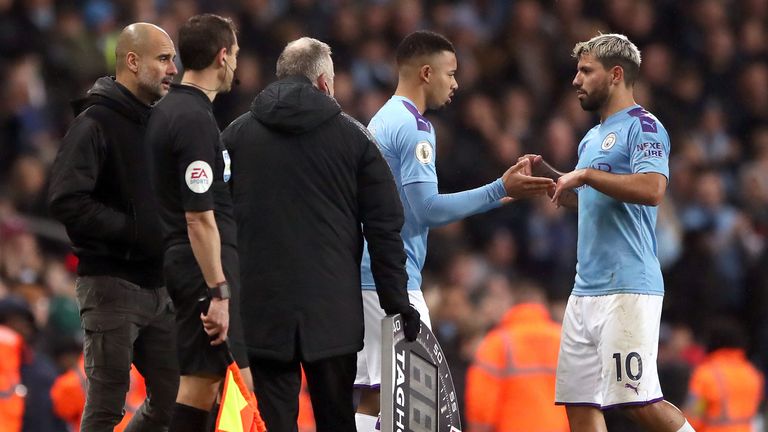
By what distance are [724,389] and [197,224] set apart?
559 centimetres

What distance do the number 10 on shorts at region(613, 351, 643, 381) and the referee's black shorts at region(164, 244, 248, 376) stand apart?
1.74m

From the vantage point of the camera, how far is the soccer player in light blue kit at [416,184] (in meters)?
6.85

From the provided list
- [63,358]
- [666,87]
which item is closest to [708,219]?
[666,87]

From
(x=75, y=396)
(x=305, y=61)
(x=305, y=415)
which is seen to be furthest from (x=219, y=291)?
(x=305, y=415)

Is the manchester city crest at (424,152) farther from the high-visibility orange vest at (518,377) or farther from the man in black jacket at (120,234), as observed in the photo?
the high-visibility orange vest at (518,377)

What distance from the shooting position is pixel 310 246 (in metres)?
6.14

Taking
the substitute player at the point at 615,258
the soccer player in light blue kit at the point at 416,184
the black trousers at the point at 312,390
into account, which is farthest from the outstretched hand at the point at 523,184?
the black trousers at the point at 312,390

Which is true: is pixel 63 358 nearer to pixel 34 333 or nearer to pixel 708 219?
pixel 34 333

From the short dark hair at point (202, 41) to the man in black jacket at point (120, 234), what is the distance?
0.48 m

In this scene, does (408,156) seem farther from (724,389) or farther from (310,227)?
(724,389)

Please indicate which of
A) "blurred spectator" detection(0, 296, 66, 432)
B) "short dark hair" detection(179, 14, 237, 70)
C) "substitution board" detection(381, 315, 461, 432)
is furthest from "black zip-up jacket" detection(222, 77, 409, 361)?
"blurred spectator" detection(0, 296, 66, 432)

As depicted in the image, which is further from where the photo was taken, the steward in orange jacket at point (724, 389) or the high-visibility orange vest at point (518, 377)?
the steward in orange jacket at point (724, 389)

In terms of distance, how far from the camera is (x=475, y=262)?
13070mm

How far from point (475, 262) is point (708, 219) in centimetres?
228
